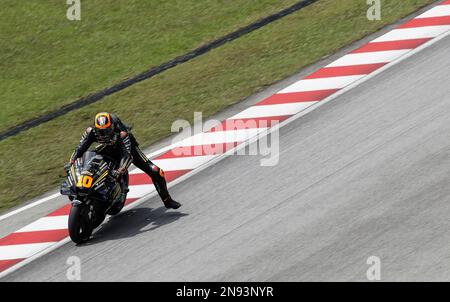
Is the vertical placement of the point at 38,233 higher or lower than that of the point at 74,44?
lower

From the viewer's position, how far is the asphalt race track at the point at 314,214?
1109 centimetres

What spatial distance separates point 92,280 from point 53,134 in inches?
→ 224

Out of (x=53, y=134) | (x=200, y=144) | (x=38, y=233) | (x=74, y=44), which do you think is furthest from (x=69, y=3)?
(x=38, y=233)

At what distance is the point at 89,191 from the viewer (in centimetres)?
1241

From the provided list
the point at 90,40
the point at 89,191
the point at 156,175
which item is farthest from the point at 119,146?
the point at 90,40

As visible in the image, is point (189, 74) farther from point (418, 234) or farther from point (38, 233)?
point (418, 234)

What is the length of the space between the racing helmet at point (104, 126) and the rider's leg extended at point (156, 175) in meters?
0.63

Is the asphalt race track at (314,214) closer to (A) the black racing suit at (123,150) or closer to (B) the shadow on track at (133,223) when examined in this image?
(B) the shadow on track at (133,223)

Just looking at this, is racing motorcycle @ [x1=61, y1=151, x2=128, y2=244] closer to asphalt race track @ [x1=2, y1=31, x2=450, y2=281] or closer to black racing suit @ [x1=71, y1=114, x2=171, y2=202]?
black racing suit @ [x1=71, y1=114, x2=171, y2=202]

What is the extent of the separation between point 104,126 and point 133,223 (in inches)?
64.5

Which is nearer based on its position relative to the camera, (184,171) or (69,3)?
(184,171)

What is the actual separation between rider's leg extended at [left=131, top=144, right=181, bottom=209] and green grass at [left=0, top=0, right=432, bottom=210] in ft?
7.96

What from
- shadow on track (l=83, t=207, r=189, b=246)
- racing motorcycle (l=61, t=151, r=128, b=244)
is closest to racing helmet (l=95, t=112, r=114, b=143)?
racing motorcycle (l=61, t=151, r=128, b=244)

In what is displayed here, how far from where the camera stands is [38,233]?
1352cm
